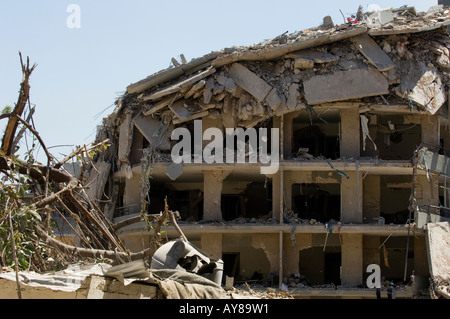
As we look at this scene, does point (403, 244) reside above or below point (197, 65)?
below

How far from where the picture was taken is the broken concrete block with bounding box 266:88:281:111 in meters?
28.5

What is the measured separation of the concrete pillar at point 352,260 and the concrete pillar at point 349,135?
299 centimetres

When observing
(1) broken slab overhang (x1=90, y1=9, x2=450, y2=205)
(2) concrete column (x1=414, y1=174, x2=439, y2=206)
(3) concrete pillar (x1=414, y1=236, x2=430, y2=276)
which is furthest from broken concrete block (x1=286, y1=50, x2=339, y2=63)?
(3) concrete pillar (x1=414, y1=236, x2=430, y2=276)

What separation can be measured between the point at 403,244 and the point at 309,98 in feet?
23.5

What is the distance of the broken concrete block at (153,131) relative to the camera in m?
29.5

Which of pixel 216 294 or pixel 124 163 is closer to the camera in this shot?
pixel 216 294

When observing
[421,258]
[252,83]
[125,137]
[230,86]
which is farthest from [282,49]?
[421,258]

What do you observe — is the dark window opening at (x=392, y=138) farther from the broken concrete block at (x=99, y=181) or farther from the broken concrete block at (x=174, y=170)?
the broken concrete block at (x=99, y=181)

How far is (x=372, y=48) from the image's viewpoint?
2875 centimetres

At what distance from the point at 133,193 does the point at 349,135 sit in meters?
8.21

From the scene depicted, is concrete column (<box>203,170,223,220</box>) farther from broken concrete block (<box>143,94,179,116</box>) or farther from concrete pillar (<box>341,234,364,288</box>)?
concrete pillar (<box>341,234,364,288</box>)

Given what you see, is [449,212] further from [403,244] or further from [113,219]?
[113,219]

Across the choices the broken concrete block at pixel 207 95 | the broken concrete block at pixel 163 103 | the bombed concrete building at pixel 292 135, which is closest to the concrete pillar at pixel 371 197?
the bombed concrete building at pixel 292 135
